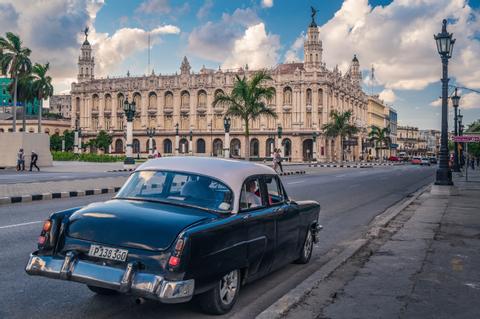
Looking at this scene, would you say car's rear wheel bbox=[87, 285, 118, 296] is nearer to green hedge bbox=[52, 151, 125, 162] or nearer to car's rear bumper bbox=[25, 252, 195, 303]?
car's rear bumper bbox=[25, 252, 195, 303]

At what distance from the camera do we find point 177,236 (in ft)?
14.0

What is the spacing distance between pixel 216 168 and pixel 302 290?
1599 millimetres

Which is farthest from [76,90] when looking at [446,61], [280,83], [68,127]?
[446,61]

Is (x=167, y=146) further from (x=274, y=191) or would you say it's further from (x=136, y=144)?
(x=274, y=191)

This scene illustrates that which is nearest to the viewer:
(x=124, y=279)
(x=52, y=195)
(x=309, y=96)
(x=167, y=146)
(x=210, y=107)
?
(x=124, y=279)

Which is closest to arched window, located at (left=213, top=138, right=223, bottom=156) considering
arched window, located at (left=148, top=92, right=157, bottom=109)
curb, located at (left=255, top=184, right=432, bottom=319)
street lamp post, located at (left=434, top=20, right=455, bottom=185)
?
arched window, located at (left=148, top=92, right=157, bottom=109)

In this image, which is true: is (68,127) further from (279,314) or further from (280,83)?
(279,314)

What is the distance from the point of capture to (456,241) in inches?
349

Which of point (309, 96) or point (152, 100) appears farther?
point (152, 100)

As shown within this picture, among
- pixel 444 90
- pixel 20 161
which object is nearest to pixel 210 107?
pixel 20 161

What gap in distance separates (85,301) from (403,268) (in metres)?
4.08

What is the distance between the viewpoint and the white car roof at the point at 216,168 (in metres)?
5.27

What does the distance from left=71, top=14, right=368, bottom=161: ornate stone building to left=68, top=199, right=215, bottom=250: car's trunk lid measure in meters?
70.9

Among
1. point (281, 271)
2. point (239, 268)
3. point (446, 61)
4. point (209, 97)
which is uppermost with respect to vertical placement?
point (209, 97)
